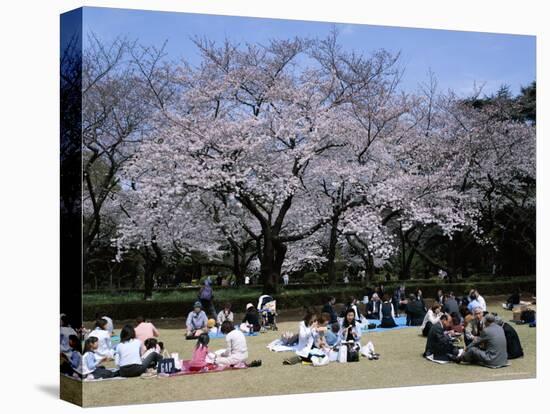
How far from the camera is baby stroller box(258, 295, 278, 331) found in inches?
569

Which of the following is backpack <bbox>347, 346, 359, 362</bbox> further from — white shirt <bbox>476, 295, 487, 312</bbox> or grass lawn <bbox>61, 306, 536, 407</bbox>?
white shirt <bbox>476, 295, 487, 312</bbox>

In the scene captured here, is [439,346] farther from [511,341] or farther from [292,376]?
[292,376]

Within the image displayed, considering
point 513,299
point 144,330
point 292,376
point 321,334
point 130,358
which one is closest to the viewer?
point 130,358

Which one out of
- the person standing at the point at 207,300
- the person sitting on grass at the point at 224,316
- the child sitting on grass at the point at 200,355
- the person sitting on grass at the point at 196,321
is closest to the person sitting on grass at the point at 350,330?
the person sitting on grass at the point at 224,316

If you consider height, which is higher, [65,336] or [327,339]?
[65,336]

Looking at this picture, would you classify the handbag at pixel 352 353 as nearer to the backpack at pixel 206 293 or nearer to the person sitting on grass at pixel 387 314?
the person sitting on grass at pixel 387 314

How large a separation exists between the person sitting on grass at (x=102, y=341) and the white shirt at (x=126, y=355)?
4.6 inches

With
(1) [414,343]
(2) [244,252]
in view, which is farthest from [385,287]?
(2) [244,252]

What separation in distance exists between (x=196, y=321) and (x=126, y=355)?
4.51 feet

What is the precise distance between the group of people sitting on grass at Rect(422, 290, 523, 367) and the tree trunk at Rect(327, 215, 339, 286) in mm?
1820

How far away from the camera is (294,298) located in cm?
1477

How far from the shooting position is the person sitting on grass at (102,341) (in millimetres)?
12759

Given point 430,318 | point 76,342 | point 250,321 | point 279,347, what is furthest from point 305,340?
point 76,342

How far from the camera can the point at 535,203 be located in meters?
17.0
